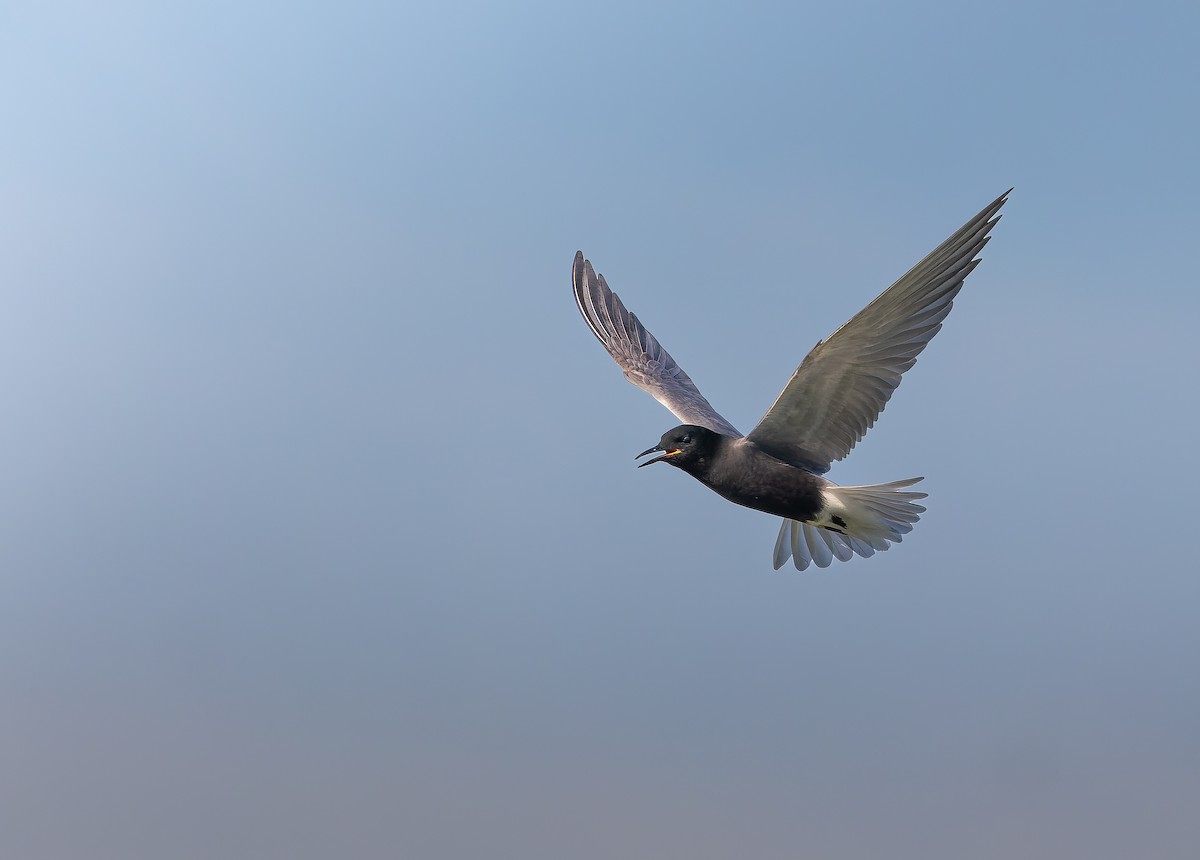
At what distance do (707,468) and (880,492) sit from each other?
4.99 feet

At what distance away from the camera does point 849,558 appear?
1059 centimetres

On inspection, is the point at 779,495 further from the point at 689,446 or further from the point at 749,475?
the point at 689,446

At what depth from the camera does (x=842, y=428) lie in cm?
977

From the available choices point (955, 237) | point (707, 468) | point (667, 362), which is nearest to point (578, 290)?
point (667, 362)

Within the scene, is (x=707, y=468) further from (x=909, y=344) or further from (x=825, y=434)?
(x=909, y=344)

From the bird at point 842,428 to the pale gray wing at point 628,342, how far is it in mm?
2624

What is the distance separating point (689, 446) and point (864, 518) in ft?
5.54

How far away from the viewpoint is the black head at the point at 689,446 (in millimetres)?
9703

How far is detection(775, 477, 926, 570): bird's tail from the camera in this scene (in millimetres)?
9695

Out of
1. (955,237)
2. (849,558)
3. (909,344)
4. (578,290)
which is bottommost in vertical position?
(849,558)

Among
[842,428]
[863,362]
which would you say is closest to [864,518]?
[842,428]

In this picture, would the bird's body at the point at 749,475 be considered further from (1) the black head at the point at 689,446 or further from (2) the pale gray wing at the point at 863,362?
(2) the pale gray wing at the point at 863,362

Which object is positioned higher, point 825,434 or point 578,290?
point 578,290

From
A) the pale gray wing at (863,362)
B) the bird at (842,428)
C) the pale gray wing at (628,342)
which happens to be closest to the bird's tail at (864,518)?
the bird at (842,428)
